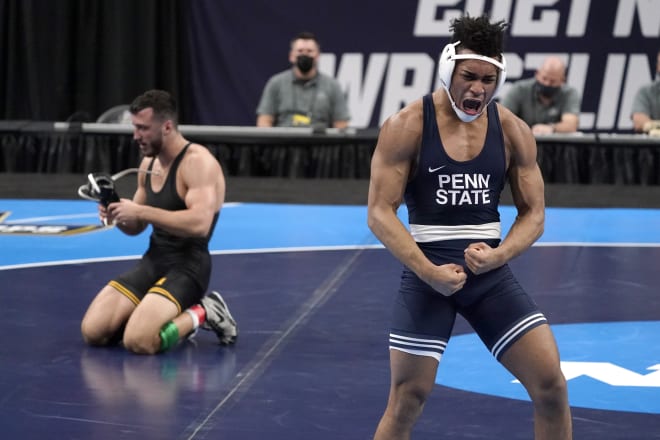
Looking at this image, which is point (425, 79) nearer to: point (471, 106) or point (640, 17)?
point (640, 17)

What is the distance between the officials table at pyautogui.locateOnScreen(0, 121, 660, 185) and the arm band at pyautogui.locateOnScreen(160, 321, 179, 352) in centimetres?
555

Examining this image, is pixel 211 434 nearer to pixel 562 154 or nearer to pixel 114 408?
pixel 114 408

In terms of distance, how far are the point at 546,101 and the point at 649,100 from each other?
1.07 metres

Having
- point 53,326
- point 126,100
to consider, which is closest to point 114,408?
point 53,326

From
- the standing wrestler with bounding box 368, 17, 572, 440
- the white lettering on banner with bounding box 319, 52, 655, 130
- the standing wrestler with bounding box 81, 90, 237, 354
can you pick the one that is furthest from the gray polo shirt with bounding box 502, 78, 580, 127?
the standing wrestler with bounding box 368, 17, 572, 440

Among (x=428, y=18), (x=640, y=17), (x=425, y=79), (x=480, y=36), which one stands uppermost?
(x=480, y=36)

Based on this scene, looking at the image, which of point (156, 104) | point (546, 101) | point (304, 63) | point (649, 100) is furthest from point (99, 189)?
point (649, 100)

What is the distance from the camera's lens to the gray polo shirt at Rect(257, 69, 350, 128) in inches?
468

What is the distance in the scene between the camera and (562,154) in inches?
459

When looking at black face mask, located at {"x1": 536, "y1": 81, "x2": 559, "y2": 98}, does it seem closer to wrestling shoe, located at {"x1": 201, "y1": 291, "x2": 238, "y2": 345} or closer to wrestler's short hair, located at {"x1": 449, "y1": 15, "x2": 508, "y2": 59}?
wrestling shoe, located at {"x1": 201, "y1": 291, "x2": 238, "y2": 345}

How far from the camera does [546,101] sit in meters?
11.6

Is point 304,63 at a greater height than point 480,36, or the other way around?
point 480,36

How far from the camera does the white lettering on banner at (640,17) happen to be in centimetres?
1373

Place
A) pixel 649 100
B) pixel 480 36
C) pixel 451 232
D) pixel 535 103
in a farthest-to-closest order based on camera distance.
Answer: pixel 649 100 → pixel 535 103 → pixel 451 232 → pixel 480 36
